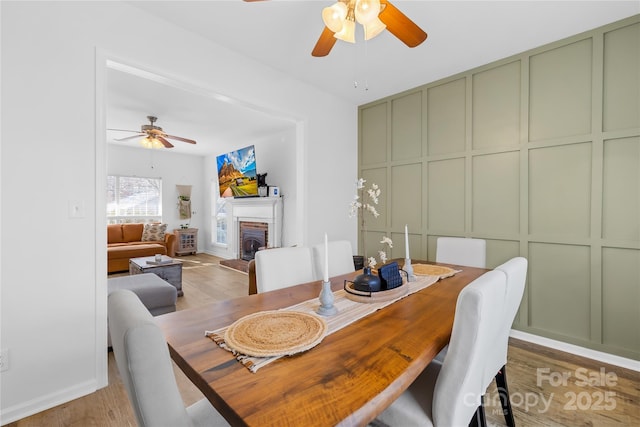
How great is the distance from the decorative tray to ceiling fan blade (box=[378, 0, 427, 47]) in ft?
4.85

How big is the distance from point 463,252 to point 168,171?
6.86 m

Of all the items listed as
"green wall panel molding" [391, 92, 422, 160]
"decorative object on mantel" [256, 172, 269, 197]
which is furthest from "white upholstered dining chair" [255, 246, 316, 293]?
"decorative object on mantel" [256, 172, 269, 197]

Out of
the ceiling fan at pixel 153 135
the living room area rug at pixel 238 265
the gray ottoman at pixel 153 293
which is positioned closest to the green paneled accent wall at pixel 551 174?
the gray ottoman at pixel 153 293

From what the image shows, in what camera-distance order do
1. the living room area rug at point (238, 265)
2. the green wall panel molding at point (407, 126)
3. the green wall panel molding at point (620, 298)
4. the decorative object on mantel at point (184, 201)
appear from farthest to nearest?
the decorative object on mantel at point (184, 201), the living room area rug at point (238, 265), the green wall panel molding at point (407, 126), the green wall panel molding at point (620, 298)

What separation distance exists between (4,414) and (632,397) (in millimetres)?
3689

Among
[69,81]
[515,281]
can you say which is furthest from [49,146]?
[515,281]

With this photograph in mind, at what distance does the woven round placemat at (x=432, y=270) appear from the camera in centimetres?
197

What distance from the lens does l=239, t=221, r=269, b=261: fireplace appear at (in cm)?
570

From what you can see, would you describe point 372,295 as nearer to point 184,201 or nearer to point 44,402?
point 44,402

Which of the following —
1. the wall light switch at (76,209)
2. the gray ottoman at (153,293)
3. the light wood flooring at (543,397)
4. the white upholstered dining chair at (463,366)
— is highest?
the wall light switch at (76,209)

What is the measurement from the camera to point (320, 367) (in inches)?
→ 33.4

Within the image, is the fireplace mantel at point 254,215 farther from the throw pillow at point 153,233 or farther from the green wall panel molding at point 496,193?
the green wall panel molding at point 496,193

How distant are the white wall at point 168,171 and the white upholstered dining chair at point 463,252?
6.46 meters

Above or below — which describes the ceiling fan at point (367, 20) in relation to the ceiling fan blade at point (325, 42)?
below
